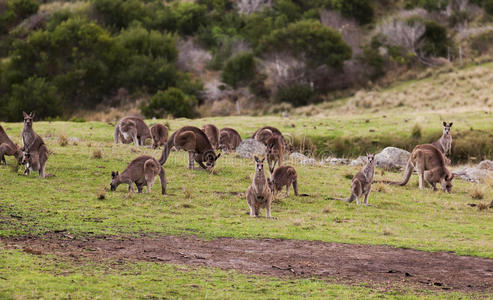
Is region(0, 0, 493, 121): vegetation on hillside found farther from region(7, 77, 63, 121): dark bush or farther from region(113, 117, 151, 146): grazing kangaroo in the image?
region(113, 117, 151, 146): grazing kangaroo

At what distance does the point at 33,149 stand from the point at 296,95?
4318 centimetres

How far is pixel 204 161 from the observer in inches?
762

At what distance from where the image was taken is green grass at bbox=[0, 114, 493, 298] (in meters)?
8.41

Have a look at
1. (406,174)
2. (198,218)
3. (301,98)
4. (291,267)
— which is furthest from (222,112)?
(291,267)

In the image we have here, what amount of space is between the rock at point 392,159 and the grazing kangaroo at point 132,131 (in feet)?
29.0

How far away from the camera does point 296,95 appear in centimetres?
5800

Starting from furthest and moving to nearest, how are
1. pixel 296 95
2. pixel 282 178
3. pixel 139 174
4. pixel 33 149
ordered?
pixel 296 95 → pixel 282 178 → pixel 33 149 → pixel 139 174

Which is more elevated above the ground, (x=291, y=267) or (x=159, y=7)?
(x=159, y=7)

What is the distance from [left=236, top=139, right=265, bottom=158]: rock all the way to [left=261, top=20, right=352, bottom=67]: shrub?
37.9m

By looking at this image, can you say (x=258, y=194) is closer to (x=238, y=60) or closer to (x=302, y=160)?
(x=302, y=160)

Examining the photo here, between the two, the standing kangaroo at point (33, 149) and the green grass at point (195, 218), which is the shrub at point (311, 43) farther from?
the standing kangaroo at point (33, 149)

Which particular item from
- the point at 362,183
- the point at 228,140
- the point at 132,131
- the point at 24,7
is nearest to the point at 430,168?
the point at 362,183

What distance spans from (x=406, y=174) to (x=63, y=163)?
416 inches

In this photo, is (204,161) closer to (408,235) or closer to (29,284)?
(408,235)
